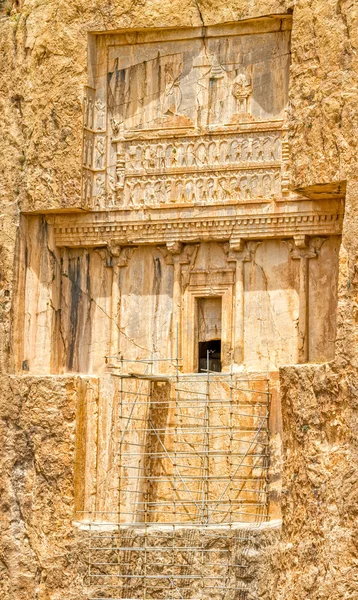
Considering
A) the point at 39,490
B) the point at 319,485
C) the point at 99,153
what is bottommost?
the point at 39,490

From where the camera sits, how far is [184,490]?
20312 mm

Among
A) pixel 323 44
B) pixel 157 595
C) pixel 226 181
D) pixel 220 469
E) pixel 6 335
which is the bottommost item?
pixel 157 595

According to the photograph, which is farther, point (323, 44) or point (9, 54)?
point (9, 54)

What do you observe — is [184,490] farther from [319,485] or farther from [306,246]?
[306,246]

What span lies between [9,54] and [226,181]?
2911mm

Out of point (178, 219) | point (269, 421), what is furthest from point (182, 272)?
point (269, 421)

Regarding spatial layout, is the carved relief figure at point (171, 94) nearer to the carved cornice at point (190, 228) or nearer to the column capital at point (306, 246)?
the carved cornice at point (190, 228)

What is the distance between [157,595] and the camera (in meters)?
20.2

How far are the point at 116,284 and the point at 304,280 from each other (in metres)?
2.17

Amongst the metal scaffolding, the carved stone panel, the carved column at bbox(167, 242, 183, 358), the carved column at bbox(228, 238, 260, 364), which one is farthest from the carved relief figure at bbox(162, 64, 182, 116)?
the metal scaffolding

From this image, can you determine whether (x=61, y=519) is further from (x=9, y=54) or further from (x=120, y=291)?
(x=9, y=54)

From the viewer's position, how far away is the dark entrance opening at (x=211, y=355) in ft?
68.7

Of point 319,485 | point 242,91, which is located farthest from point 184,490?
point 242,91

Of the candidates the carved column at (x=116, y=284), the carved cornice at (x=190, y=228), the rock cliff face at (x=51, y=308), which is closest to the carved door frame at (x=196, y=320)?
the carved cornice at (x=190, y=228)
